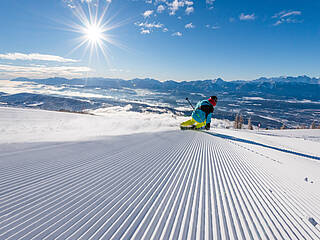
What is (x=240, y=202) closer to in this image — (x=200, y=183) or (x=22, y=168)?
(x=200, y=183)

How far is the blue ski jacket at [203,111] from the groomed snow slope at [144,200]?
15.6m

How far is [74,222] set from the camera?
3104 millimetres

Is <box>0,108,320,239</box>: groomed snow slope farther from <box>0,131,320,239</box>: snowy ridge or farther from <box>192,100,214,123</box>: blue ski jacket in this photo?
<box>192,100,214,123</box>: blue ski jacket

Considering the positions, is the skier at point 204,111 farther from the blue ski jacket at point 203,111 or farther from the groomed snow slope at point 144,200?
the groomed snow slope at point 144,200

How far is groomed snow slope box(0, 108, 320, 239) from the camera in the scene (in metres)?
3.05

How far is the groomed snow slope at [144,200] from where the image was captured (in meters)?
3.05

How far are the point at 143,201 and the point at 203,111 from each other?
19900 millimetres

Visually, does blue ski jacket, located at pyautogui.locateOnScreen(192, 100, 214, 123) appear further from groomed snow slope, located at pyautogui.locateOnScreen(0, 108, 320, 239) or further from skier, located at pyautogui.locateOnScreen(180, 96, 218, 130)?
groomed snow slope, located at pyautogui.locateOnScreen(0, 108, 320, 239)

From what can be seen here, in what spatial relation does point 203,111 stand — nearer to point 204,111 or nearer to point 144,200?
point 204,111

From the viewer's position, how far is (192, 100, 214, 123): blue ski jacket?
2217 cm

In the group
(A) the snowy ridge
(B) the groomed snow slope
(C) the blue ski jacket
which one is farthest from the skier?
(A) the snowy ridge

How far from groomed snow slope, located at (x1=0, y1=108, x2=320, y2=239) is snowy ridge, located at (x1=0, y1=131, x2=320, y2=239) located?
2cm

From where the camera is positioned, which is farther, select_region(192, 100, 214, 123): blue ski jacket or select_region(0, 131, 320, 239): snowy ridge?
select_region(192, 100, 214, 123): blue ski jacket

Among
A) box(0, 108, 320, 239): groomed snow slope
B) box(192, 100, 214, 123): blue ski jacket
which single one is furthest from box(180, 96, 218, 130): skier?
box(0, 108, 320, 239): groomed snow slope
